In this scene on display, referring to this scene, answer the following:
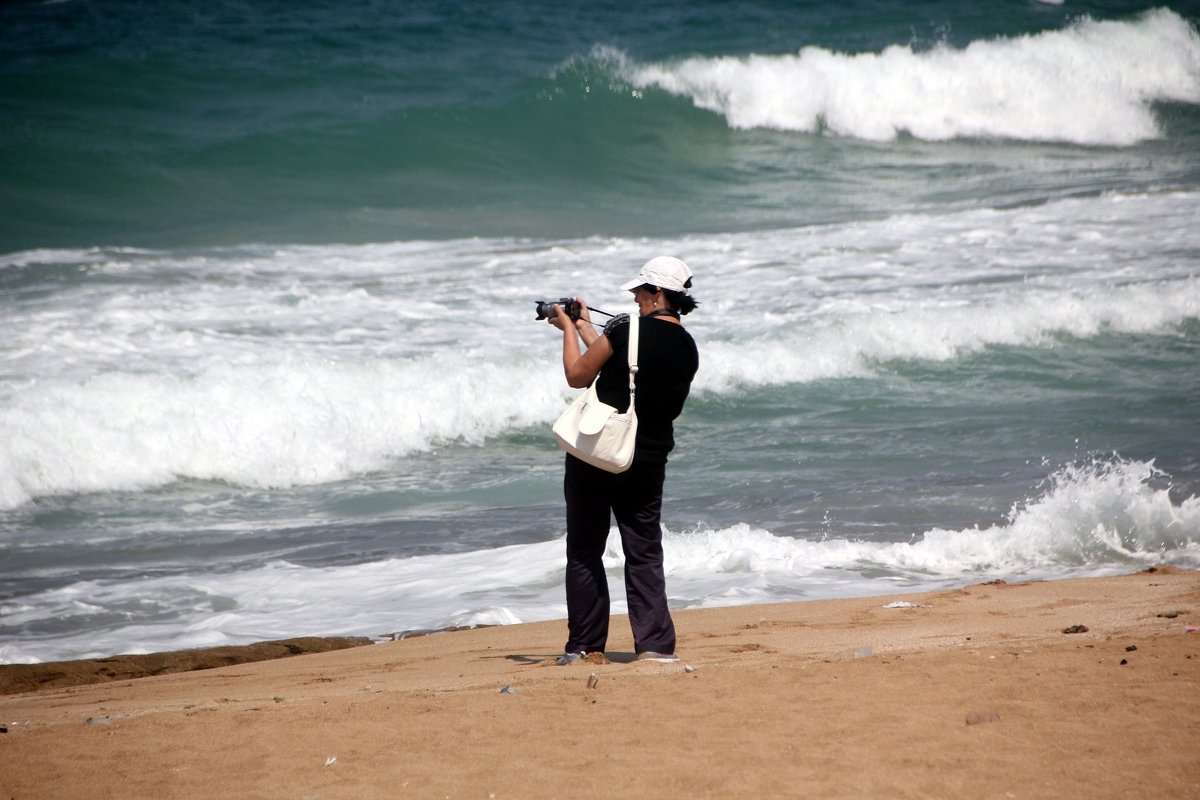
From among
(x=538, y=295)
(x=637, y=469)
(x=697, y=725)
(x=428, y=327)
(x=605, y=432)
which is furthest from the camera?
(x=538, y=295)

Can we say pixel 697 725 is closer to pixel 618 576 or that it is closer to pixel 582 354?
pixel 582 354

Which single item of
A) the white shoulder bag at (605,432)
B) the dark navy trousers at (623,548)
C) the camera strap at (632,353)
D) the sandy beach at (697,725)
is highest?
the camera strap at (632,353)

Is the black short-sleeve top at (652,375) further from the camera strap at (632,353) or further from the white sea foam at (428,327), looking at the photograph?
the white sea foam at (428,327)

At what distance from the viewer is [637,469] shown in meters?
4.84

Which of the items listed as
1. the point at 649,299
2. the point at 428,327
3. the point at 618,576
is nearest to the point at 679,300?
the point at 649,299

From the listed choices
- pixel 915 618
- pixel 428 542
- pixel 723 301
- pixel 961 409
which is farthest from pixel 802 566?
pixel 723 301

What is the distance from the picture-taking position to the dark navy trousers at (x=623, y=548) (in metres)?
4.88

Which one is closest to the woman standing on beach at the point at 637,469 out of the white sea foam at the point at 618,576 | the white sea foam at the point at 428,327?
the white sea foam at the point at 618,576

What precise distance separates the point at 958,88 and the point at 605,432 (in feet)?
87.6

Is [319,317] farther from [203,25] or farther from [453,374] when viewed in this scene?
[203,25]

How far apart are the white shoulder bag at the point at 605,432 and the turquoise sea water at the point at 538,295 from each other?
2269 mm

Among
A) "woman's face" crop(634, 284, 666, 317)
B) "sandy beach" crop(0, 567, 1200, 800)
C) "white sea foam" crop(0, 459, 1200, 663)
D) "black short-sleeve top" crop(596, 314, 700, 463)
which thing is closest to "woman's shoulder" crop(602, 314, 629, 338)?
"black short-sleeve top" crop(596, 314, 700, 463)

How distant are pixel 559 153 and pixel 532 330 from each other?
11.4 meters

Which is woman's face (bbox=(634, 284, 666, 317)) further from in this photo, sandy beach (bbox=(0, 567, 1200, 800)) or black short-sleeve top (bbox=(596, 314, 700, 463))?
sandy beach (bbox=(0, 567, 1200, 800))
